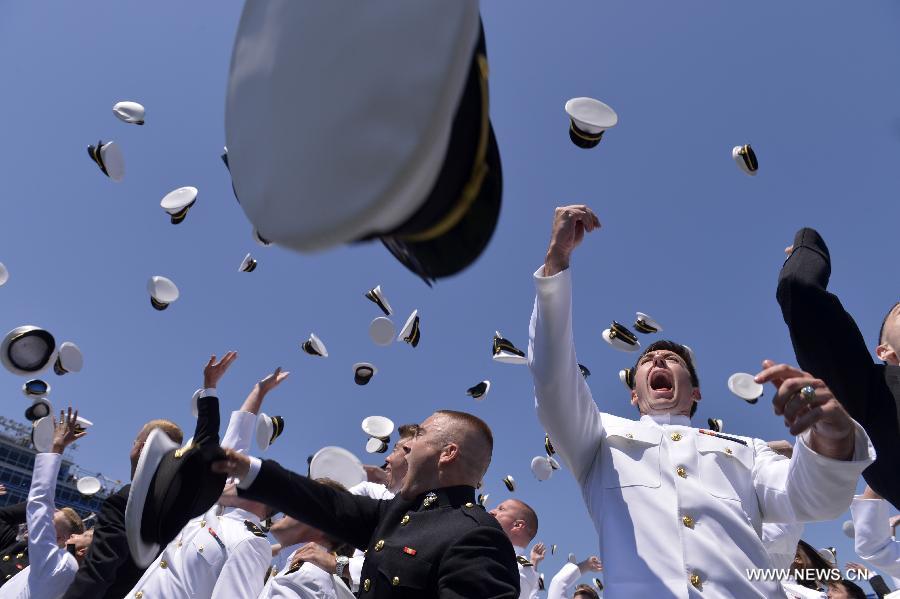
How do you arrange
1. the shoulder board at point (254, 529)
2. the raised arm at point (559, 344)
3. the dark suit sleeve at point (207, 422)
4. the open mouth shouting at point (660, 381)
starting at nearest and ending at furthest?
the dark suit sleeve at point (207, 422) < the raised arm at point (559, 344) < the open mouth shouting at point (660, 381) < the shoulder board at point (254, 529)

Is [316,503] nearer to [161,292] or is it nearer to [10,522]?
[161,292]

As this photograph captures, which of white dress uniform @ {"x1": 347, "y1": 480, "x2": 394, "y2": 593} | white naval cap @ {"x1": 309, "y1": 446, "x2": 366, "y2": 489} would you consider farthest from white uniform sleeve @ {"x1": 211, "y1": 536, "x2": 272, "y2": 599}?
white naval cap @ {"x1": 309, "y1": 446, "x2": 366, "y2": 489}

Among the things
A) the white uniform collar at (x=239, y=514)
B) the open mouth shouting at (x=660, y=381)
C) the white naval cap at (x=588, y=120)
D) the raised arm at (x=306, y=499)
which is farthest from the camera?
the white uniform collar at (x=239, y=514)

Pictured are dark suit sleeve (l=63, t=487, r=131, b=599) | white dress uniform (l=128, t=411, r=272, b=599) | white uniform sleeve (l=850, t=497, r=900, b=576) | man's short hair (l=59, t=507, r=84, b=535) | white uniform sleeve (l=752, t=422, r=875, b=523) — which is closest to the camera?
white uniform sleeve (l=752, t=422, r=875, b=523)

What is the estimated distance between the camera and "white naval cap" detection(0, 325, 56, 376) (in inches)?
282

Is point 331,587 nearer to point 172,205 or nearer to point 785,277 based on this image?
point 785,277

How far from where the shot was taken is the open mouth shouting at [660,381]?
12.6 ft

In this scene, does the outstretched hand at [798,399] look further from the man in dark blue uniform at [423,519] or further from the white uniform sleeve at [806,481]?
the man in dark blue uniform at [423,519]

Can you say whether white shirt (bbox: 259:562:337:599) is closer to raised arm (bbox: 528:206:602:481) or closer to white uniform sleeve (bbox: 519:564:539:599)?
raised arm (bbox: 528:206:602:481)

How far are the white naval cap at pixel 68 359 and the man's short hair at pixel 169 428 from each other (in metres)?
4.03

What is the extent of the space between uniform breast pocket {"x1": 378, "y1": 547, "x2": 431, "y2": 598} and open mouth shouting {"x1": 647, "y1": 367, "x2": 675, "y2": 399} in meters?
1.80

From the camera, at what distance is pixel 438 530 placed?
3186mm

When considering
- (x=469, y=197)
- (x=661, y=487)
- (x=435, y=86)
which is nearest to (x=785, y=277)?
(x=661, y=487)

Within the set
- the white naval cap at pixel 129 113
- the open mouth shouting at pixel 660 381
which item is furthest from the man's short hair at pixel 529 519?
the white naval cap at pixel 129 113
